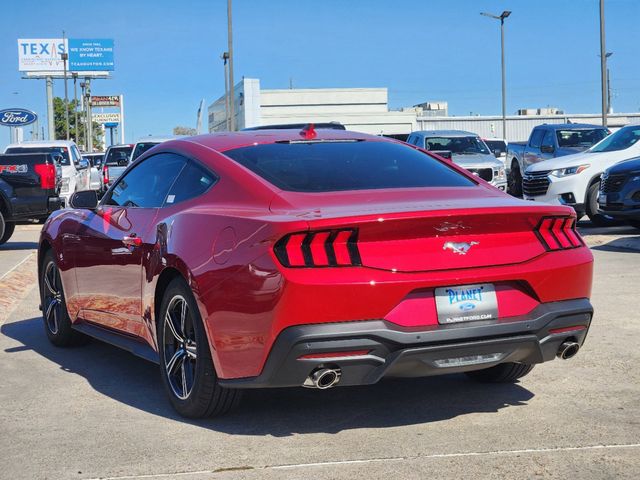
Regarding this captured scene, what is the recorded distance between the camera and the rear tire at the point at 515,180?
24.5 m

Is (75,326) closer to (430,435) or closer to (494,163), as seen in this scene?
(430,435)

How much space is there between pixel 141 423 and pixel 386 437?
4.35 feet

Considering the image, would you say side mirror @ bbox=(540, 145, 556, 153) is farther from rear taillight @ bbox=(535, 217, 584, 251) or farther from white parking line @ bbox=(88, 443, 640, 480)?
white parking line @ bbox=(88, 443, 640, 480)

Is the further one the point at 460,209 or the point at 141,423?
the point at 141,423

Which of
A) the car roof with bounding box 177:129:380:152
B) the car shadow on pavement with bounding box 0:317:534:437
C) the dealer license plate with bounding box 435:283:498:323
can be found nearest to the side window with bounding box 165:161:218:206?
the car roof with bounding box 177:129:380:152

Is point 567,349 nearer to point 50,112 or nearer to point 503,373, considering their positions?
point 503,373

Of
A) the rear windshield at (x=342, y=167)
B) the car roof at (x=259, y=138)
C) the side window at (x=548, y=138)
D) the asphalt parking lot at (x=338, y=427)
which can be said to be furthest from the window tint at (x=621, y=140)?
the rear windshield at (x=342, y=167)

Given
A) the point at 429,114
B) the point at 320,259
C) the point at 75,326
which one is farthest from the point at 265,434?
the point at 429,114

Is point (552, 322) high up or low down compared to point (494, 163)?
down

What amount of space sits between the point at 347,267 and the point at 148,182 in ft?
7.31

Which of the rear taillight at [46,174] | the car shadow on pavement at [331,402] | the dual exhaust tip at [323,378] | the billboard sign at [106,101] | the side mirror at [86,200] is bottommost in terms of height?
the car shadow on pavement at [331,402]

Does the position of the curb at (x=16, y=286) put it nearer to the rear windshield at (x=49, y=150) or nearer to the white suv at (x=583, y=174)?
the white suv at (x=583, y=174)

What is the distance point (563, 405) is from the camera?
5289mm

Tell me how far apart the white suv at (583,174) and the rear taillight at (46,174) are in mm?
8287
